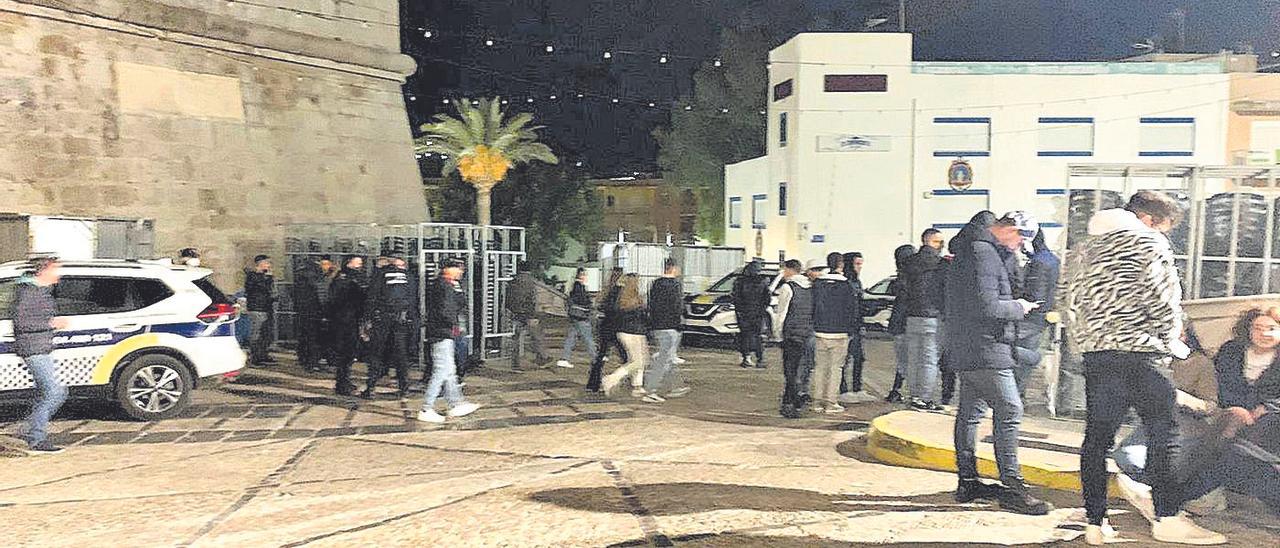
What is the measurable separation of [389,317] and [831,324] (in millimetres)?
4763

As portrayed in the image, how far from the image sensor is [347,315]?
11445 mm

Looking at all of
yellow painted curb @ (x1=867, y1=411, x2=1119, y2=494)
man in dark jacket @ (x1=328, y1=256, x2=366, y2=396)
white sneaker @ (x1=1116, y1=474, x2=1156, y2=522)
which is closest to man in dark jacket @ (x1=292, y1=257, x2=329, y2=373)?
man in dark jacket @ (x1=328, y1=256, x2=366, y2=396)

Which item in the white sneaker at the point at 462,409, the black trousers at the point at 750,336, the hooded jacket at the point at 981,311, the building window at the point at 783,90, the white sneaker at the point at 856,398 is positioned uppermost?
the building window at the point at 783,90

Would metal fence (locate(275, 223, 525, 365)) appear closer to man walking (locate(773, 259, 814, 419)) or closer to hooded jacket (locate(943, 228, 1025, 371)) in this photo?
man walking (locate(773, 259, 814, 419))

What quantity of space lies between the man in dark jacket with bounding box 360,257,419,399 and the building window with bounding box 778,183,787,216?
75.3ft

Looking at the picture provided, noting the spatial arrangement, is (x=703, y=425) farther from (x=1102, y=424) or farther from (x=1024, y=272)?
(x=1102, y=424)

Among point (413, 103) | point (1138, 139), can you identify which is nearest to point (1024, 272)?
point (1138, 139)

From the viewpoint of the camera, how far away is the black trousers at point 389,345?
10945 millimetres

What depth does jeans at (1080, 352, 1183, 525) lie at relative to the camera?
516 centimetres

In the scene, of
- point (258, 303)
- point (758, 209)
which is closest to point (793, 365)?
point (258, 303)

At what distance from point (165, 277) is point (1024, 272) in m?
8.31

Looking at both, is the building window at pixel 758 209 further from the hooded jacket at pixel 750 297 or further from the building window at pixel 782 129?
the hooded jacket at pixel 750 297

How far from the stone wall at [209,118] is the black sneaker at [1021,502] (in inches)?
589

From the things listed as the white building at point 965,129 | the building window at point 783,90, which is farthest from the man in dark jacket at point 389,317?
the building window at point 783,90
